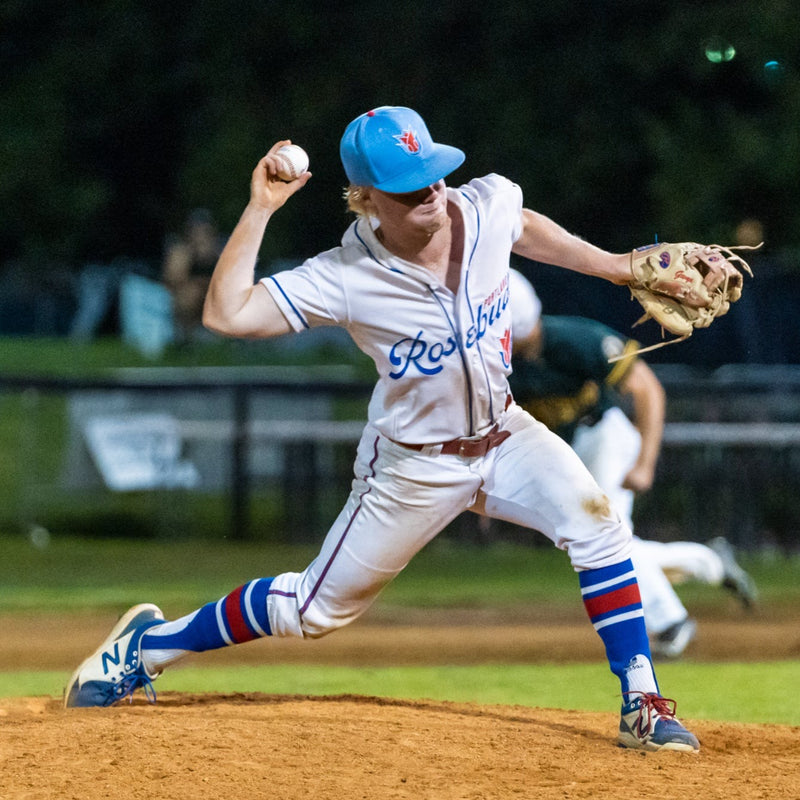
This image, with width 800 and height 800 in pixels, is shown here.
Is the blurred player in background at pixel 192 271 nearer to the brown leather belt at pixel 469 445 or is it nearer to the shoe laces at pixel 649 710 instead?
the brown leather belt at pixel 469 445

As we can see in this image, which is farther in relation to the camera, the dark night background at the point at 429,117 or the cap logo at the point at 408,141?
the dark night background at the point at 429,117

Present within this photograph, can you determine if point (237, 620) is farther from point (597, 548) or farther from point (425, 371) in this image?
point (597, 548)

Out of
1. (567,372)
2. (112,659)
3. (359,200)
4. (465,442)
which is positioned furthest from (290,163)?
(567,372)

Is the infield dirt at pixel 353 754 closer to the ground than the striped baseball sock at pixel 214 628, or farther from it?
closer to the ground

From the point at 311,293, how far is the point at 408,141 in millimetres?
530

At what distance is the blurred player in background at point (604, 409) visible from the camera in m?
6.89

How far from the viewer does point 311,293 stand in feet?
14.1

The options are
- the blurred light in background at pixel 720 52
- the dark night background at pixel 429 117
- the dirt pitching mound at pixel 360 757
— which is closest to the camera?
the dirt pitching mound at pixel 360 757

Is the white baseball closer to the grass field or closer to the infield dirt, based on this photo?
the infield dirt

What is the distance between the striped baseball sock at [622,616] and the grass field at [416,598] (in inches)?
53.0

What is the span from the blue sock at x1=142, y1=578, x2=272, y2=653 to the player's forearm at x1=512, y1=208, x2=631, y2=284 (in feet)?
4.58

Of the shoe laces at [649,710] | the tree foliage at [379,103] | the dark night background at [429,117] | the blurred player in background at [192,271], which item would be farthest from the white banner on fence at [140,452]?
the tree foliage at [379,103]

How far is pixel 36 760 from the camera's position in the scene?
4066mm

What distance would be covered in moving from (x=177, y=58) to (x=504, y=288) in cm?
3186
